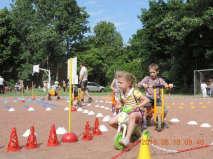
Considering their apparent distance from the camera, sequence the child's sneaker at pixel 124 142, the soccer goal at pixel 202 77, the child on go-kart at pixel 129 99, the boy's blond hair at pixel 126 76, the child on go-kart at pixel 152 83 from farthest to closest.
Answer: the soccer goal at pixel 202 77 < the child on go-kart at pixel 152 83 < the boy's blond hair at pixel 126 76 < the child on go-kart at pixel 129 99 < the child's sneaker at pixel 124 142


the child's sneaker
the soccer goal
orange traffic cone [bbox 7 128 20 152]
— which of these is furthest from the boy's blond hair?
the soccer goal

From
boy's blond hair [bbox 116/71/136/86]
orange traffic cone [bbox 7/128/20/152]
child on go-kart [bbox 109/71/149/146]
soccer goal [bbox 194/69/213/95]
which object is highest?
soccer goal [bbox 194/69/213/95]

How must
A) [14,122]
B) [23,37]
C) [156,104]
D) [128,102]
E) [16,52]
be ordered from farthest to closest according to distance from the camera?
[23,37] → [16,52] → [14,122] → [156,104] → [128,102]

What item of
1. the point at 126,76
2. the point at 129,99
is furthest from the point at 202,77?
the point at 126,76

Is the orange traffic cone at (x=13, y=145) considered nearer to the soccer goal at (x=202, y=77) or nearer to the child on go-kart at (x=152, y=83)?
the child on go-kart at (x=152, y=83)

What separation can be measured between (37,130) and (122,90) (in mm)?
3033

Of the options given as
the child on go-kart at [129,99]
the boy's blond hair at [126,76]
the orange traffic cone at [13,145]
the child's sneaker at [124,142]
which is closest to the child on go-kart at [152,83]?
the child on go-kart at [129,99]

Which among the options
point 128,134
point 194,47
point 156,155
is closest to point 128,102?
point 128,134

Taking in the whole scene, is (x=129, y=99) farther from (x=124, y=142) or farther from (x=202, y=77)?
(x=202, y=77)

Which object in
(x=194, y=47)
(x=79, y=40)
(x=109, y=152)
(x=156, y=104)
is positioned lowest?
(x=109, y=152)

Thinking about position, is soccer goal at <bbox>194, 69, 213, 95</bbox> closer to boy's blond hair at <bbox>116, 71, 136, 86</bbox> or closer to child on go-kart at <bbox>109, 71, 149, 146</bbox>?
child on go-kart at <bbox>109, 71, 149, 146</bbox>

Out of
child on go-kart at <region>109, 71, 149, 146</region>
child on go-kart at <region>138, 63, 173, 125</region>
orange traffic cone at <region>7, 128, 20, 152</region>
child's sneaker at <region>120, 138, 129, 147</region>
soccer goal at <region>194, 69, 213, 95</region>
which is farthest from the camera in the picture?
soccer goal at <region>194, 69, 213, 95</region>

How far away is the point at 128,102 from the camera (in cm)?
804

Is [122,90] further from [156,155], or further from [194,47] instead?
[194,47]
